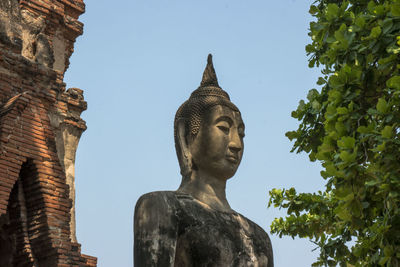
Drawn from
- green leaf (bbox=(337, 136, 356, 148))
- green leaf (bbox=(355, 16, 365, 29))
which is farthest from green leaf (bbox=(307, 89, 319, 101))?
green leaf (bbox=(337, 136, 356, 148))

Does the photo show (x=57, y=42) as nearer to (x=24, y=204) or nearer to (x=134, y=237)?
(x=24, y=204)

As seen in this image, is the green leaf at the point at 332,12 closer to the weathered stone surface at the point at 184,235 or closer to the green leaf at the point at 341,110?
the green leaf at the point at 341,110

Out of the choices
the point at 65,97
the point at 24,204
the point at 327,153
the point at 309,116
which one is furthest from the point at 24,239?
the point at 327,153

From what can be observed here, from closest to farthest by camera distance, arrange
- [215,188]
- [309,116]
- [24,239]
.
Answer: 1. [215,188]
2. [309,116]
3. [24,239]

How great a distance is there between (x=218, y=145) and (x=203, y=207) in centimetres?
54

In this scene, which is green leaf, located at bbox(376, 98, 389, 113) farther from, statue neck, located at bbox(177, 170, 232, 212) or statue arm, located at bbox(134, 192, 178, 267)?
statue arm, located at bbox(134, 192, 178, 267)

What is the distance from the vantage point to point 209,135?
667 cm

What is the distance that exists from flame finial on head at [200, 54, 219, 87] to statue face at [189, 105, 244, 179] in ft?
1.20

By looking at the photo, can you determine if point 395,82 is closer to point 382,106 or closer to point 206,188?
point 382,106

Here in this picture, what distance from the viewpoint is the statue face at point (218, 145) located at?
6.64 meters

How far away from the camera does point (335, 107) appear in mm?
7660

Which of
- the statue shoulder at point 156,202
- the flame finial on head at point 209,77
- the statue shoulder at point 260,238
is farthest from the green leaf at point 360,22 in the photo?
the statue shoulder at point 156,202

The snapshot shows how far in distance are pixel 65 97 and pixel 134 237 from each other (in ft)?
33.6

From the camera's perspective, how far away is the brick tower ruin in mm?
13438
